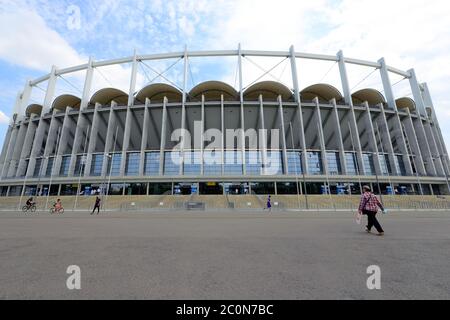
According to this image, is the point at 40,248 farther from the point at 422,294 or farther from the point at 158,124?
the point at 158,124

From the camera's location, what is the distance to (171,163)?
3569cm

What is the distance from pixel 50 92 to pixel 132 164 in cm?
2361

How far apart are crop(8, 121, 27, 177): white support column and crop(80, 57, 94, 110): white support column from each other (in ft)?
50.0

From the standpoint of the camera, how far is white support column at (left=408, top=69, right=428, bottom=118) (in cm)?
4122

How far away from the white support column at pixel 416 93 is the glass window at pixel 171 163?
47.6m

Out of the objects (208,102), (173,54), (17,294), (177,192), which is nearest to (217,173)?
(177,192)

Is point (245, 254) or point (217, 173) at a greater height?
point (217, 173)

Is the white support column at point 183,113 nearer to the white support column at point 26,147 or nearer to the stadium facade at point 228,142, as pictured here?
the stadium facade at point 228,142

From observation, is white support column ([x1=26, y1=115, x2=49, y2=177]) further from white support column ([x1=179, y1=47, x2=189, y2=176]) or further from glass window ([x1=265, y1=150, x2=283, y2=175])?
glass window ([x1=265, y1=150, x2=283, y2=175])

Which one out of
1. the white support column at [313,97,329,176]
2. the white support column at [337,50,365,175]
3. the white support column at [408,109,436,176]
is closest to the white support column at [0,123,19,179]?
the white support column at [313,97,329,176]

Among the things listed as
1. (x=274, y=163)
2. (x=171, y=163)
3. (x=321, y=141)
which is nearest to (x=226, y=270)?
(x=274, y=163)

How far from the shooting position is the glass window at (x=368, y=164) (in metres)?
35.5
